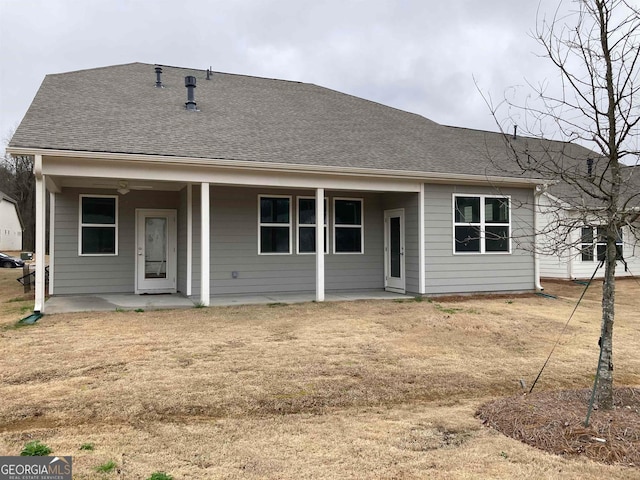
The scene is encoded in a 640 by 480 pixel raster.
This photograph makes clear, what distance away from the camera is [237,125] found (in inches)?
462

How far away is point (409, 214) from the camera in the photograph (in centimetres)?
1193

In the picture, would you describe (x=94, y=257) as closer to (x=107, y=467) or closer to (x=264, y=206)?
(x=264, y=206)

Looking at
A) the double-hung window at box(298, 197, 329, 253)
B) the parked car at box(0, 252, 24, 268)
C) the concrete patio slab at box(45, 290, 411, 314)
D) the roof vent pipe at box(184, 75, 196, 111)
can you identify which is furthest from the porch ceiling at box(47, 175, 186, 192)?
the parked car at box(0, 252, 24, 268)

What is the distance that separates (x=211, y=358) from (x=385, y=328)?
10.2 ft

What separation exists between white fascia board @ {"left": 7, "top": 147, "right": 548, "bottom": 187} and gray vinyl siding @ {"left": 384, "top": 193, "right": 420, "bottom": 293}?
0.69 meters

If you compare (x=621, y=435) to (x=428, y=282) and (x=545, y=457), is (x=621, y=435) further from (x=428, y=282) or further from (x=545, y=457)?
(x=428, y=282)

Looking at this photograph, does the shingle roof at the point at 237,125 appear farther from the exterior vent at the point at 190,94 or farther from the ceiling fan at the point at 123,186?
the ceiling fan at the point at 123,186

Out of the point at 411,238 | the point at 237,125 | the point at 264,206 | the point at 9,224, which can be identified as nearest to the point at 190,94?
the point at 237,125

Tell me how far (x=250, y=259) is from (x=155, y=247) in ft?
8.12

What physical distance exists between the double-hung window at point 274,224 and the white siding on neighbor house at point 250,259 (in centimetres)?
11

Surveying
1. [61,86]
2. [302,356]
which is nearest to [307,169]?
[302,356]

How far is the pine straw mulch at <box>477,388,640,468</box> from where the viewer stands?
134 inches

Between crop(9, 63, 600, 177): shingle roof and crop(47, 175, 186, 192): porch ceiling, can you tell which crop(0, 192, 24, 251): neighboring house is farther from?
crop(47, 175, 186, 192): porch ceiling

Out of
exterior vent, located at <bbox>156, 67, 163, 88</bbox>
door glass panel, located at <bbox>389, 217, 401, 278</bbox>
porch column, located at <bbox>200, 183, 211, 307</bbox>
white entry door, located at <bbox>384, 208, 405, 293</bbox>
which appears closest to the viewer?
porch column, located at <bbox>200, 183, 211, 307</bbox>
